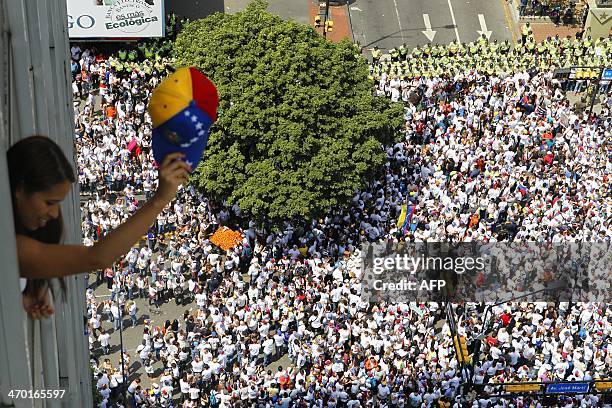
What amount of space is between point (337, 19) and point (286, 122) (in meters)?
20.2

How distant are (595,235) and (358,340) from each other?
467 inches

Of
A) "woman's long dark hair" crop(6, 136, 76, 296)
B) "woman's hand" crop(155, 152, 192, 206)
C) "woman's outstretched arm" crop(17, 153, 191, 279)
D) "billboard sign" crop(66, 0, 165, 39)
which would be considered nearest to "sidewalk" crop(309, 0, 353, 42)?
"billboard sign" crop(66, 0, 165, 39)

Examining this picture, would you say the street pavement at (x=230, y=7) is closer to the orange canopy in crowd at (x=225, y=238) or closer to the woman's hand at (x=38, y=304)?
the orange canopy in crowd at (x=225, y=238)

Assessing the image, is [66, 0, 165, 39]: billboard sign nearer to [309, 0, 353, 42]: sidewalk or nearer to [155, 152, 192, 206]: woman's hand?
[309, 0, 353, 42]: sidewalk

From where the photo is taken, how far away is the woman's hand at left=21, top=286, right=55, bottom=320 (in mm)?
10203

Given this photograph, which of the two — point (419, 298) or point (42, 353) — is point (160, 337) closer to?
point (419, 298)

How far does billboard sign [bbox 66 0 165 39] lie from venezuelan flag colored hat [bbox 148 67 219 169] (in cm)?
4249

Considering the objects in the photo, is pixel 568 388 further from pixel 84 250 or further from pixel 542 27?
pixel 542 27

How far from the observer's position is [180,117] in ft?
33.4

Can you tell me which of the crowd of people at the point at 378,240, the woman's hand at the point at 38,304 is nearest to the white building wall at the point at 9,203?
the woman's hand at the point at 38,304

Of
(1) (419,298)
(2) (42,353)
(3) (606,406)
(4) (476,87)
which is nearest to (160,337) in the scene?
(1) (419,298)

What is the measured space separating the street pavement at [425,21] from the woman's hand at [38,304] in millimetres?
49473

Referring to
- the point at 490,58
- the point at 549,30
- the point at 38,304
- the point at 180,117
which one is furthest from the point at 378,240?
the point at 180,117

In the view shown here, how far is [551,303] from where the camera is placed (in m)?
38.9
